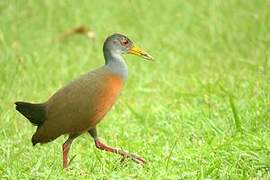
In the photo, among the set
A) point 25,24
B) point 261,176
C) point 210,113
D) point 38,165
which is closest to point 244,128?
point 210,113

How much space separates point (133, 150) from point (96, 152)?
47cm

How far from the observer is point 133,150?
6.77 metres

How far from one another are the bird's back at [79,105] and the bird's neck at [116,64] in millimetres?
117

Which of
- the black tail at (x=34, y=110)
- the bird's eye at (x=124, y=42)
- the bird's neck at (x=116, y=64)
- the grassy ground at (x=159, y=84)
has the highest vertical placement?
the bird's eye at (x=124, y=42)

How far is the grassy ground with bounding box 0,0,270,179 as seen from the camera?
6.04 m

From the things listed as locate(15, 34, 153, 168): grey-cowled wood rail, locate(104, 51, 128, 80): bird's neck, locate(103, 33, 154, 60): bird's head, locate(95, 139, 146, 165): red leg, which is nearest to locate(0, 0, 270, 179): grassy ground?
locate(95, 139, 146, 165): red leg

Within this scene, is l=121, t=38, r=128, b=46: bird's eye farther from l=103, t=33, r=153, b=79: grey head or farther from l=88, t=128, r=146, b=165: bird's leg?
l=88, t=128, r=146, b=165: bird's leg

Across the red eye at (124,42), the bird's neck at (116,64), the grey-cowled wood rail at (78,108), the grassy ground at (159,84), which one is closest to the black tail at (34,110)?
the grey-cowled wood rail at (78,108)

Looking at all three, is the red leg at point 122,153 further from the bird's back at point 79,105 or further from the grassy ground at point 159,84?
the bird's back at point 79,105

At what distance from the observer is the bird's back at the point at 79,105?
20.2ft

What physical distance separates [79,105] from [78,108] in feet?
0.08

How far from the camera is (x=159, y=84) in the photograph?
9641 millimetres

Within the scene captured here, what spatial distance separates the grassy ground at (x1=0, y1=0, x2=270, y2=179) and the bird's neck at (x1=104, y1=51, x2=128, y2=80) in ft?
2.35

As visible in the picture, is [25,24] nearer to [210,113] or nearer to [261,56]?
[261,56]
